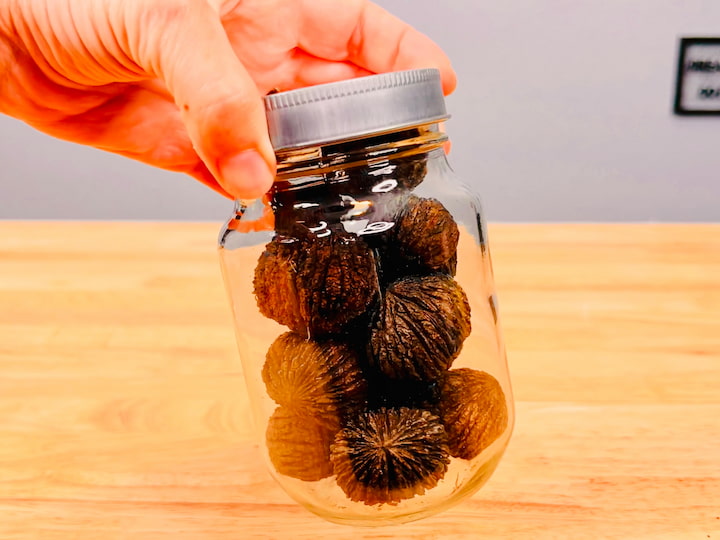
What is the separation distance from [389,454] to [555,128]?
55.5 inches

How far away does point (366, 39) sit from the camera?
2.35 feet

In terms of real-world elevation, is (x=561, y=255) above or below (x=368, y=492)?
below

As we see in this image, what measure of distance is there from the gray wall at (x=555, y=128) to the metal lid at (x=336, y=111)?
1262mm

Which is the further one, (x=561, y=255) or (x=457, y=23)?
(x=457, y=23)

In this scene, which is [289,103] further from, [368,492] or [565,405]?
[565,405]

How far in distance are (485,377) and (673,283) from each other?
1.95 feet

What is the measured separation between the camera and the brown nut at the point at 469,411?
0.45 m

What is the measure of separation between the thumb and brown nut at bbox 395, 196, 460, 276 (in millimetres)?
120

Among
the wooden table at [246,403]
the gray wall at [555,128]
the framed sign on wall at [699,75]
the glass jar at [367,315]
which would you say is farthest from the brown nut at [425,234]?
the framed sign on wall at [699,75]

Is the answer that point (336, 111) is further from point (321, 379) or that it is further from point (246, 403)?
point (246, 403)

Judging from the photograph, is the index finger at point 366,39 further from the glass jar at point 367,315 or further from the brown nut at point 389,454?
the brown nut at point 389,454

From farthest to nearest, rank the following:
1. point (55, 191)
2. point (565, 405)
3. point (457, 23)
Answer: point (55, 191) < point (457, 23) < point (565, 405)

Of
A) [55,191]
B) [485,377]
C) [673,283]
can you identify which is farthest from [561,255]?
[55,191]

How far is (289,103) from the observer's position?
0.41 metres
